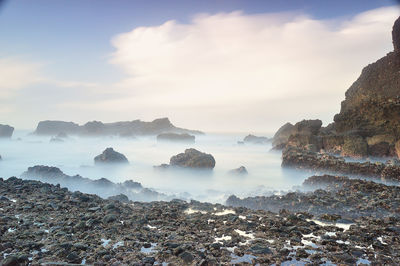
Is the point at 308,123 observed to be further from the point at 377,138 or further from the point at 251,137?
the point at 251,137

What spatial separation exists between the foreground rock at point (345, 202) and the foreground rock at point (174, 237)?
1.02 m

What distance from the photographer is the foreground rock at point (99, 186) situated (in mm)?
15297

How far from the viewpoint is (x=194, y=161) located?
23859 millimetres

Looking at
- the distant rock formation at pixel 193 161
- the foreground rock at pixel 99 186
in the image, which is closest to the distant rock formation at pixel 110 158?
the distant rock formation at pixel 193 161

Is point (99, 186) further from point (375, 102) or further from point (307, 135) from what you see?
point (375, 102)

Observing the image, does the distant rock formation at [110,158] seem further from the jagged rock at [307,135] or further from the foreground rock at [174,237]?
the jagged rock at [307,135]

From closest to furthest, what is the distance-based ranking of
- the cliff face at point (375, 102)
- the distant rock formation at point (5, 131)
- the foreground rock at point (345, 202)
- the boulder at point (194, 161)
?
the foreground rock at point (345, 202) < the boulder at point (194, 161) < the cliff face at point (375, 102) < the distant rock formation at point (5, 131)

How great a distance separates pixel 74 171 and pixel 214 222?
22865mm

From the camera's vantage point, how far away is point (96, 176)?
78.0 feet

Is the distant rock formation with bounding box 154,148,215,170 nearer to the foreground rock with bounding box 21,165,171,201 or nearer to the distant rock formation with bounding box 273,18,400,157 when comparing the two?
the foreground rock with bounding box 21,165,171,201

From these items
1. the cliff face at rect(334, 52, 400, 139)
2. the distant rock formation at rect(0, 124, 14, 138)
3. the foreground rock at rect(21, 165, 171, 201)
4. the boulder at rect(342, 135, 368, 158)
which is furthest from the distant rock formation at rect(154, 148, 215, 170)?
the distant rock formation at rect(0, 124, 14, 138)

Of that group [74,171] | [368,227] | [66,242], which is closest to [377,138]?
[368,227]

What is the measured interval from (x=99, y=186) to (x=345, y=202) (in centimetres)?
1283

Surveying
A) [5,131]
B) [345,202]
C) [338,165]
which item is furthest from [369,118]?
[5,131]
